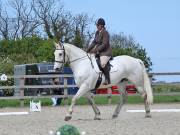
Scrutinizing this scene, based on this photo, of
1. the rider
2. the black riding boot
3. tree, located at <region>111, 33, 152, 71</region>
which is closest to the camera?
A: the rider

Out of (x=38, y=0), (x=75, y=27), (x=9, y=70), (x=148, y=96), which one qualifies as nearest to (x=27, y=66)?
(x=9, y=70)

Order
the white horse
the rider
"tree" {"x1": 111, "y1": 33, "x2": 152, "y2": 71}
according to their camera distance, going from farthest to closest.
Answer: "tree" {"x1": 111, "y1": 33, "x2": 152, "y2": 71}
the rider
the white horse

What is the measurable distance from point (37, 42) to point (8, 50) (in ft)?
11.5

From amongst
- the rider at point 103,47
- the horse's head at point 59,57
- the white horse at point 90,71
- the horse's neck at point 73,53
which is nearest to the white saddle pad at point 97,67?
the white horse at point 90,71

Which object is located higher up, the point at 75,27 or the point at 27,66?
the point at 75,27

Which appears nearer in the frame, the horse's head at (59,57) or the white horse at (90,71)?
the white horse at (90,71)

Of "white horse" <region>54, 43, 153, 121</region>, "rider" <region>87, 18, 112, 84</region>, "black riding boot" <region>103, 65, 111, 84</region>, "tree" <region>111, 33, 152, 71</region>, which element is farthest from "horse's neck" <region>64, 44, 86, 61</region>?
"tree" <region>111, 33, 152, 71</region>

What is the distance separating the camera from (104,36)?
13.8 meters

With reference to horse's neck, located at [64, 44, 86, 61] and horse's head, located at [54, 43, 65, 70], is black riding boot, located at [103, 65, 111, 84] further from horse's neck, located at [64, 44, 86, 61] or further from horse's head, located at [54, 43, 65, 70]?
horse's head, located at [54, 43, 65, 70]

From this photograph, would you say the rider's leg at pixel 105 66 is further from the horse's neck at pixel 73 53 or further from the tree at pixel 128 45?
the tree at pixel 128 45

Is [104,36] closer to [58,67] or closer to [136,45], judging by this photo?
[58,67]

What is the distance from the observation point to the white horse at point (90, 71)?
13602 millimetres

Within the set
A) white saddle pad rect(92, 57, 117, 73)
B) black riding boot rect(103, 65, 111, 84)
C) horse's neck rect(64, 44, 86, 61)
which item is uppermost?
horse's neck rect(64, 44, 86, 61)

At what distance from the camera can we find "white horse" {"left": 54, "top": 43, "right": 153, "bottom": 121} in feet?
44.6
